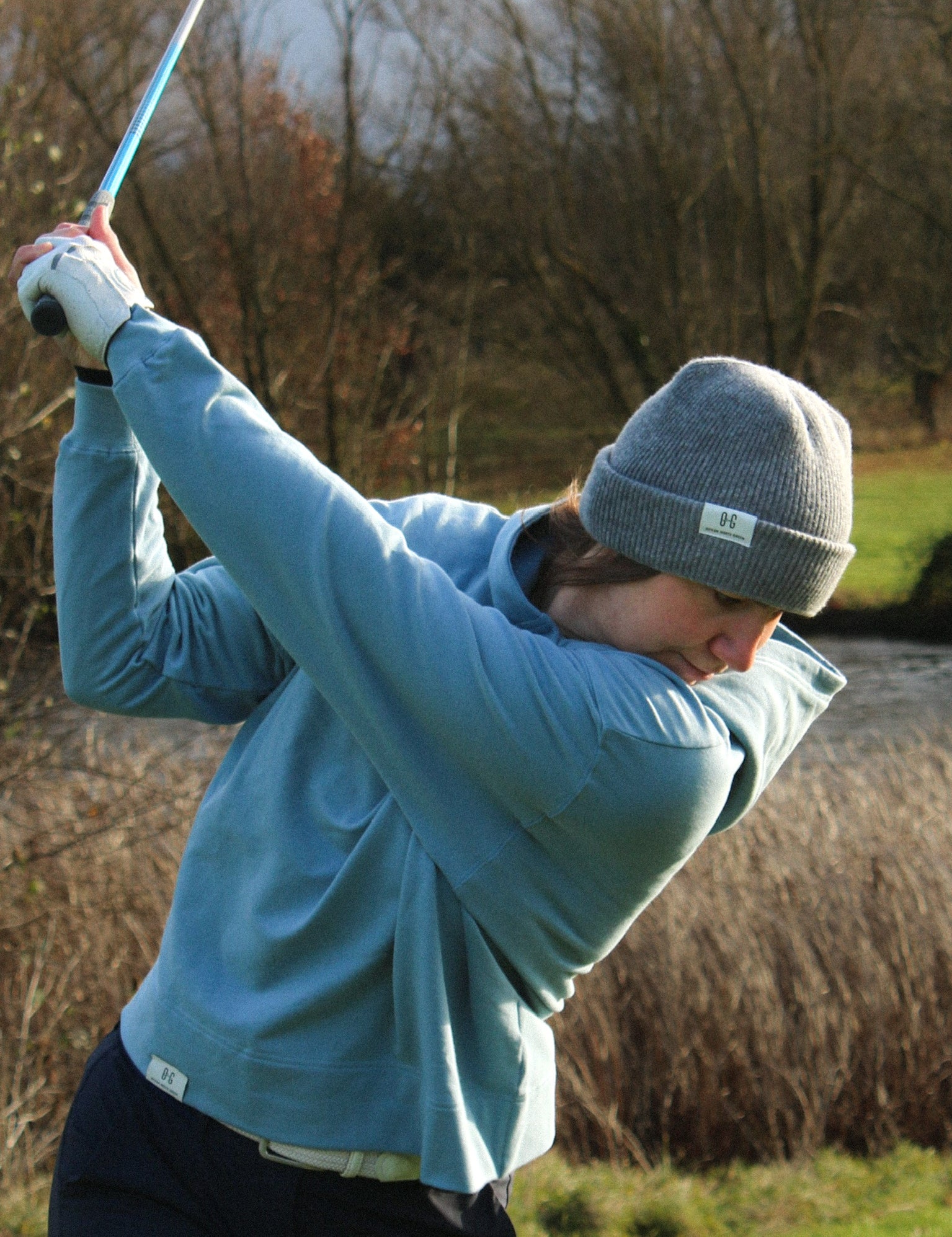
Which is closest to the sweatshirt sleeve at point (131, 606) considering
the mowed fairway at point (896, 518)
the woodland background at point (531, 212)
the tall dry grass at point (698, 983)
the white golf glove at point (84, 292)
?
the white golf glove at point (84, 292)

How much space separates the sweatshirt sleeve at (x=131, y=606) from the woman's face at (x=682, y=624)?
0.40 metres

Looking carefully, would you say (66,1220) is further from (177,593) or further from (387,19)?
(387,19)

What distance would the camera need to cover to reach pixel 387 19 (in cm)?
1018

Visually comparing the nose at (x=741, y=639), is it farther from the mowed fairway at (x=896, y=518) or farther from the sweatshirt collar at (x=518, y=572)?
the mowed fairway at (x=896, y=518)

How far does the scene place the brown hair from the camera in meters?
1.40

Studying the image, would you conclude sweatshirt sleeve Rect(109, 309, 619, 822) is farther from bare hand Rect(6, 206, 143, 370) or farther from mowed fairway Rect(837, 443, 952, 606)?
mowed fairway Rect(837, 443, 952, 606)

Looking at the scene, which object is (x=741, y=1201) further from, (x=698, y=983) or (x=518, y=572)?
(x=518, y=572)

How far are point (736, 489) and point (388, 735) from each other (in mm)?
423

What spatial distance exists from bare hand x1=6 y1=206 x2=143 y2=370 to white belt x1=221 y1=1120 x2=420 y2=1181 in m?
0.84

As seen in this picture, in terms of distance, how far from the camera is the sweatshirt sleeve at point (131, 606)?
1.43m

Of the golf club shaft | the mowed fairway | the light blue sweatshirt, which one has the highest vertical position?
the golf club shaft

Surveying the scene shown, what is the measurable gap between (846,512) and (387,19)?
32.8ft

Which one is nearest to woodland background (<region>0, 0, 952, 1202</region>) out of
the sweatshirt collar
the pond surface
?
the pond surface

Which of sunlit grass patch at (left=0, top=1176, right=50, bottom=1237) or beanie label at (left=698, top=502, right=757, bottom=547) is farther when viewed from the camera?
sunlit grass patch at (left=0, top=1176, right=50, bottom=1237)
